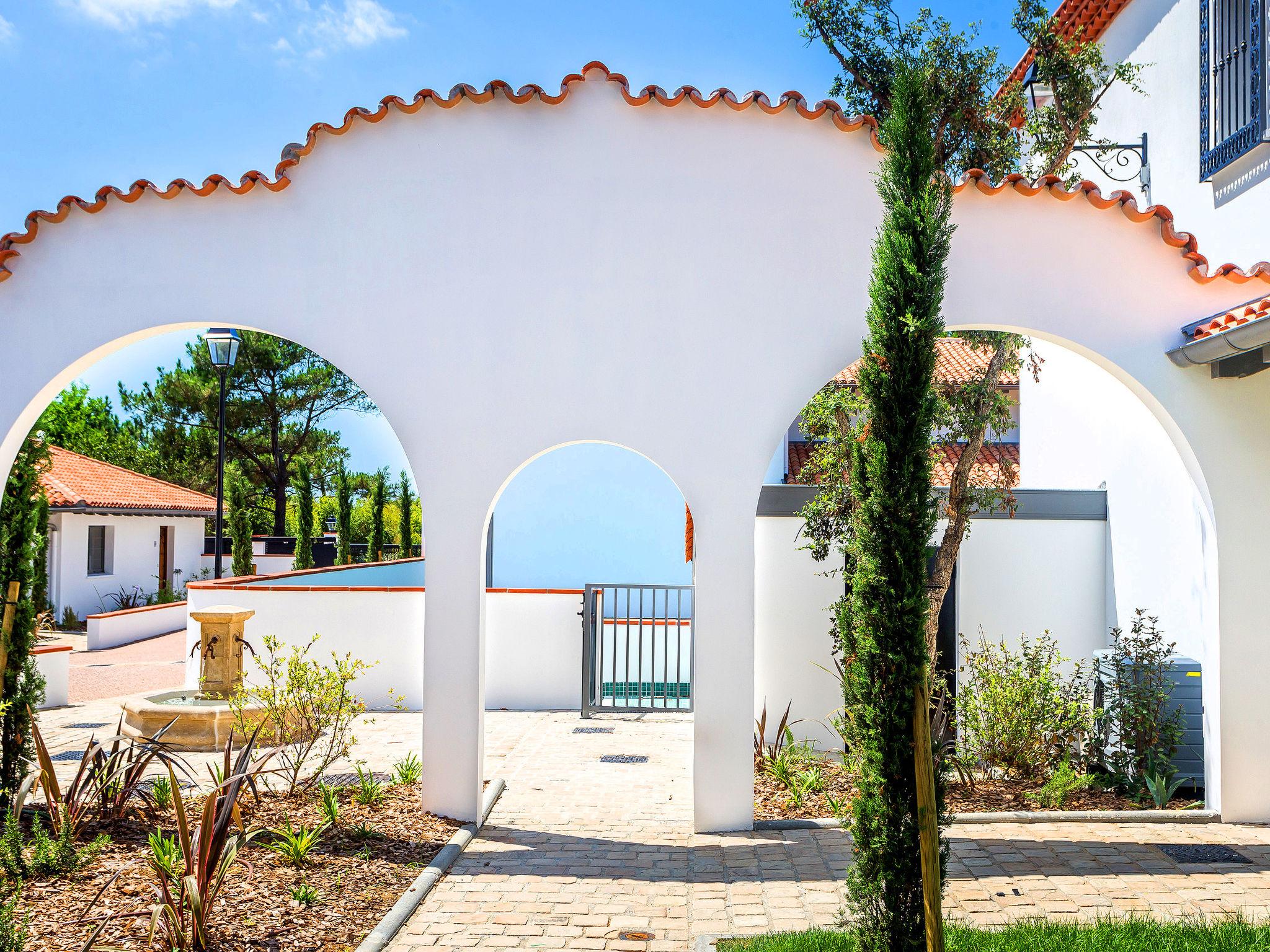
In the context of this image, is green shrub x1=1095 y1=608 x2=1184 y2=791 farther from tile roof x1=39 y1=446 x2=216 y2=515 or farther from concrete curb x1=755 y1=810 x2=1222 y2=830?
tile roof x1=39 y1=446 x2=216 y2=515

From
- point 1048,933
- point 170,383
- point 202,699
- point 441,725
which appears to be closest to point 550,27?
point 441,725

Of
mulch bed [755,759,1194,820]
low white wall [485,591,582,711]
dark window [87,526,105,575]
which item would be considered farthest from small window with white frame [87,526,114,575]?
mulch bed [755,759,1194,820]

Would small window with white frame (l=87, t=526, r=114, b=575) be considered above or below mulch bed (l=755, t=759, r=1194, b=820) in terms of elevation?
above

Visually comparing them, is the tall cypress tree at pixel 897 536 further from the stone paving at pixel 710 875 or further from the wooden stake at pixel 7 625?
the wooden stake at pixel 7 625

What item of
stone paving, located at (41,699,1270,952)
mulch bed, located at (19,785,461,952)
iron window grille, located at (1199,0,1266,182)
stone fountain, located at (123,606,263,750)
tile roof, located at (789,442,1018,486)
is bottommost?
stone paving, located at (41,699,1270,952)

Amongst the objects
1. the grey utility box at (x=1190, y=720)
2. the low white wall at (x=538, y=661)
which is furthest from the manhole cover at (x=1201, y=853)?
the low white wall at (x=538, y=661)

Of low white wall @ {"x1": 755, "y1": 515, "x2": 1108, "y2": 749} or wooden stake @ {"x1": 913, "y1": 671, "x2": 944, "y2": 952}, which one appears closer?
wooden stake @ {"x1": 913, "y1": 671, "x2": 944, "y2": 952}

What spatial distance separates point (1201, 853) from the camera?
588 cm

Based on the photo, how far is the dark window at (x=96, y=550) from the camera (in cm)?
2341

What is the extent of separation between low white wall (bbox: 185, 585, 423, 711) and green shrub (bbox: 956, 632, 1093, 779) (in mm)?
6662

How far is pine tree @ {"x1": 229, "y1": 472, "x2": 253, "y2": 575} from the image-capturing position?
22.5 m

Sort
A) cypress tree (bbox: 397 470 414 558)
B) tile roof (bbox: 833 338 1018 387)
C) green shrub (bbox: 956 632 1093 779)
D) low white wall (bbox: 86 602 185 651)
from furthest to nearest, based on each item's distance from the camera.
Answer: cypress tree (bbox: 397 470 414 558), low white wall (bbox: 86 602 185 651), tile roof (bbox: 833 338 1018 387), green shrub (bbox: 956 632 1093 779)

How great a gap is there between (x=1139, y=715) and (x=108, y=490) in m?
23.4

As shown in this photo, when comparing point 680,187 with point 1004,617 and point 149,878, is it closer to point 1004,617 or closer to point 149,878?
point 149,878
